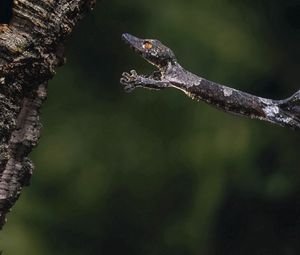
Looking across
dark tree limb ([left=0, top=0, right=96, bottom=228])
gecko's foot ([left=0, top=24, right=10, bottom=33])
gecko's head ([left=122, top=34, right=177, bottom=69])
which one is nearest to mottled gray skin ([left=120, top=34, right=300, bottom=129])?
gecko's head ([left=122, top=34, right=177, bottom=69])

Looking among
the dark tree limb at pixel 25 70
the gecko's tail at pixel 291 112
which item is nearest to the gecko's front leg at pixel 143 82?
the dark tree limb at pixel 25 70

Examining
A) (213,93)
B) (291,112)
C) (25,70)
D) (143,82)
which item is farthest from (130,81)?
(291,112)

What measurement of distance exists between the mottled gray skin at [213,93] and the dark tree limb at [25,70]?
9.7 inches

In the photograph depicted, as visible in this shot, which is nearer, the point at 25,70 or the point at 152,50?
the point at 25,70

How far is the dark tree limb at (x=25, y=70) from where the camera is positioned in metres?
1.73

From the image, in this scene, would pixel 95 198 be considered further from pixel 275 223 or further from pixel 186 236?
pixel 275 223

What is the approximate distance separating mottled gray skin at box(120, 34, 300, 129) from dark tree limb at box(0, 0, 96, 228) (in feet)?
0.81

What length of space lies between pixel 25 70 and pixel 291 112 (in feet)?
2.61

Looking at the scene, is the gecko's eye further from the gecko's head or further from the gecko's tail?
the gecko's tail

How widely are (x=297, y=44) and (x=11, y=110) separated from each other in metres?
2.45

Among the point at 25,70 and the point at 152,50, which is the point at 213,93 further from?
the point at 25,70

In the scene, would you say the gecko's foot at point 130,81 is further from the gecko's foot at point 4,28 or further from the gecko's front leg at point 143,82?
the gecko's foot at point 4,28

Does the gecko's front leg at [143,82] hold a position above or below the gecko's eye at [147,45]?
below

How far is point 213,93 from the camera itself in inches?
77.7
